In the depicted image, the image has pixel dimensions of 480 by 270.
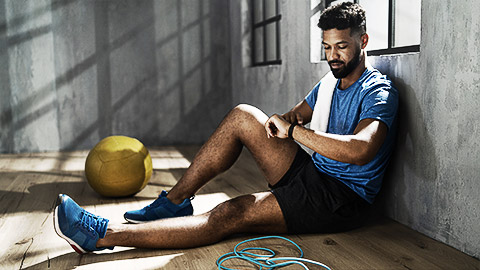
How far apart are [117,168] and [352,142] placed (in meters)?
1.60

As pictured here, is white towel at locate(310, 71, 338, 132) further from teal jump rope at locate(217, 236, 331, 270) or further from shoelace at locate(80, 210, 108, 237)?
shoelace at locate(80, 210, 108, 237)

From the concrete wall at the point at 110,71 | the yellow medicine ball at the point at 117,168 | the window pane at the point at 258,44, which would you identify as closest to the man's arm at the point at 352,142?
the yellow medicine ball at the point at 117,168

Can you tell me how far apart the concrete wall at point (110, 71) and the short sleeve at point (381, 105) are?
368 centimetres

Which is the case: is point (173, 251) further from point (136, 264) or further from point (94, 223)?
point (94, 223)

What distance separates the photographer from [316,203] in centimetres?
214

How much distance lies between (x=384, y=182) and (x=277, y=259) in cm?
88

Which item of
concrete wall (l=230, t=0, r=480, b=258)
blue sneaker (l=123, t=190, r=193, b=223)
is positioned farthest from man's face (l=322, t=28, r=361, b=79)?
blue sneaker (l=123, t=190, r=193, b=223)

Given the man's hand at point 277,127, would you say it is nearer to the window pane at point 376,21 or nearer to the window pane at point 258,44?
the window pane at point 376,21

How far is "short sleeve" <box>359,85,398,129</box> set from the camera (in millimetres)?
2061

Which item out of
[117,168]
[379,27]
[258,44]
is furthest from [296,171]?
[258,44]

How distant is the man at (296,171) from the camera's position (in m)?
1.96

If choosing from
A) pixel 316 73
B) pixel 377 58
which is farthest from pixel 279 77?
pixel 377 58

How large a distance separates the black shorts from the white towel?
0.94 ft

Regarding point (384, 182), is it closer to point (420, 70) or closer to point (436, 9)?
point (420, 70)
